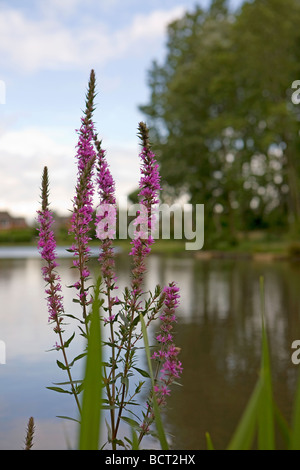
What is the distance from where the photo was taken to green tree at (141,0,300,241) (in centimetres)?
3003

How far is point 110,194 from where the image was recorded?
7.25ft

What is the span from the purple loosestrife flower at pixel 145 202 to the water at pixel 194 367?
2.56 ft

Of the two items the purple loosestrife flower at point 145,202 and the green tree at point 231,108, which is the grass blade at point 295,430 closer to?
the purple loosestrife flower at point 145,202

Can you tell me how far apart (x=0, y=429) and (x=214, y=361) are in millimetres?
3139

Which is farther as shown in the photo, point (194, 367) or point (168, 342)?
point (194, 367)

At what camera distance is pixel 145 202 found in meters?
2.07

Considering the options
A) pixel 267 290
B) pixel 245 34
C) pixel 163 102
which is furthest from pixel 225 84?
pixel 267 290

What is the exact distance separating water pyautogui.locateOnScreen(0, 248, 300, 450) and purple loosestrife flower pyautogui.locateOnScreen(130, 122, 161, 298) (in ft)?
2.56

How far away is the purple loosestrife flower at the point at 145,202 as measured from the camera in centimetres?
205

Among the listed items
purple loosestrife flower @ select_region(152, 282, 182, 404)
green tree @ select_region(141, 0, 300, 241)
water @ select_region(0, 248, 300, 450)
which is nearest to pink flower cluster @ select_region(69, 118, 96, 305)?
purple loosestrife flower @ select_region(152, 282, 182, 404)

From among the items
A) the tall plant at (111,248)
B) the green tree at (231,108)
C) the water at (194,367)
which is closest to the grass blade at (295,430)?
the water at (194,367)

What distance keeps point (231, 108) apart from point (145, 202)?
3583 cm

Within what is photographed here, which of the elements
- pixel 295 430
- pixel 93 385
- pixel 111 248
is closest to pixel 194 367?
pixel 111 248

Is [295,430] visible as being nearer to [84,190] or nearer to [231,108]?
[84,190]
